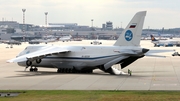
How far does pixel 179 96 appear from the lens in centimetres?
2925

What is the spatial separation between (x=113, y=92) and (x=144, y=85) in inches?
248

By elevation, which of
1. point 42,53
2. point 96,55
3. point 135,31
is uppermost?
point 135,31

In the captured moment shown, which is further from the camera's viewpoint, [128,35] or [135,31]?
[128,35]

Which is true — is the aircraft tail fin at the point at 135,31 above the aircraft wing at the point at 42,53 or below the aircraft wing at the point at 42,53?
above

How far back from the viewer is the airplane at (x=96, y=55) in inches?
1906

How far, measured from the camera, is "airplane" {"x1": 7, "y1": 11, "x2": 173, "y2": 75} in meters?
48.4

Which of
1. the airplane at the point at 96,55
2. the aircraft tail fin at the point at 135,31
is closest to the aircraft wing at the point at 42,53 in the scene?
the airplane at the point at 96,55

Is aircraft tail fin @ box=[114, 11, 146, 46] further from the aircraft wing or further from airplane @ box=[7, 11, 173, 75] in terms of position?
the aircraft wing

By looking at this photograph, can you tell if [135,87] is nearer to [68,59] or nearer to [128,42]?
[128,42]

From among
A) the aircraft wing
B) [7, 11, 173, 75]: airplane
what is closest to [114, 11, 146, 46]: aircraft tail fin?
[7, 11, 173, 75]: airplane

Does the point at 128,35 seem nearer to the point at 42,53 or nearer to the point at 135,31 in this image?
the point at 135,31

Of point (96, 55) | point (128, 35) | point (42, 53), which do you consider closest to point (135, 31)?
point (128, 35)

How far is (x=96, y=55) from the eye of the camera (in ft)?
165

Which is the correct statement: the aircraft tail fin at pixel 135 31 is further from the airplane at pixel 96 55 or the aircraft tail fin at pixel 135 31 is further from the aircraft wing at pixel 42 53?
the aircraft wing at pixel 42 53
